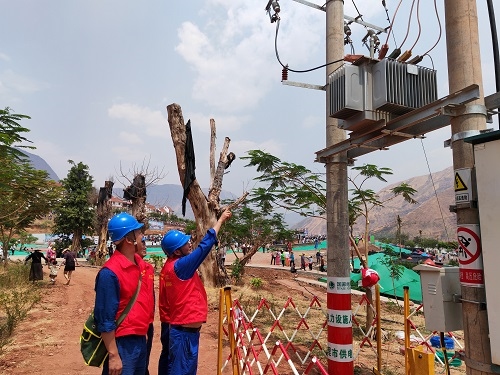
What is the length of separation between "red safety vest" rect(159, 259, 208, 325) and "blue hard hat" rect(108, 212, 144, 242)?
33.4 inches

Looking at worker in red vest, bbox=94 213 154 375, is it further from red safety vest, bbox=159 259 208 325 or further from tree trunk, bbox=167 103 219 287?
tree trunk, bbox=167 103 219 287

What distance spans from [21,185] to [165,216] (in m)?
63.8

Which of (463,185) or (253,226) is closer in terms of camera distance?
(463,185)

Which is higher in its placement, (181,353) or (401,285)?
(181,353)

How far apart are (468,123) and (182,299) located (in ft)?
9.39

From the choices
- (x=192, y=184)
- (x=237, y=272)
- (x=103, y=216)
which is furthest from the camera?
(x=103, y=216)

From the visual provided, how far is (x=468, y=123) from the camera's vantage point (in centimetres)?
272

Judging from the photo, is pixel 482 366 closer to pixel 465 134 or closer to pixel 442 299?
pixel 442 299

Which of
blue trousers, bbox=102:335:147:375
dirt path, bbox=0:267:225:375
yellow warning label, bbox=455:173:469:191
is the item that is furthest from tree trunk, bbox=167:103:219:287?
yellow warning label, bbox=455:173:469:191

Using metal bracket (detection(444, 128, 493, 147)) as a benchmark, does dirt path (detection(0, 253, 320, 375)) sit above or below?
below

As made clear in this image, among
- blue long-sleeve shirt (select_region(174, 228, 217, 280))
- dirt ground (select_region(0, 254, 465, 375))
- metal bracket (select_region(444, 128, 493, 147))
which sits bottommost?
dirt ground (select_region(0, 254, 465, 375))

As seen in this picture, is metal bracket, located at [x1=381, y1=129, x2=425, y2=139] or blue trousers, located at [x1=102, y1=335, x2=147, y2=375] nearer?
blue trousers, located at [x1=102, y1=335, x2=147, y2=375]

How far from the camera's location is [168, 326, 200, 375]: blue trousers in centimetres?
352

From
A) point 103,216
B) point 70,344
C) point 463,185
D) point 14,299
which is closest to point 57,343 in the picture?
point 70,344
